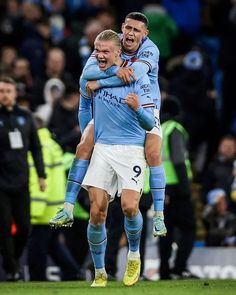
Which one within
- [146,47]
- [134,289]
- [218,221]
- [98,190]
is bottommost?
[218,221]

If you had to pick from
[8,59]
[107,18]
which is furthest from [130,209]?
[107,18]

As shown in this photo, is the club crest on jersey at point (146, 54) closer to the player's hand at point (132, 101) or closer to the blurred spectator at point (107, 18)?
the player's hand at point (132, 101)

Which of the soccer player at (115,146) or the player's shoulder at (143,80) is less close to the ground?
the player's shoulder at (143,80)

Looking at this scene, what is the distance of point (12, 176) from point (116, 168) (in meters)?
3.06

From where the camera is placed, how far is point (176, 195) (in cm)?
1653

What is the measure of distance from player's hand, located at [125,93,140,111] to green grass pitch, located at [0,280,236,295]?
1678 mm

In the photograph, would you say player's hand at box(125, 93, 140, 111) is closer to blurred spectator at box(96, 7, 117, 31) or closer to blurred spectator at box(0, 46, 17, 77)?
blurred spectator at box(0, 46, 17, 77)

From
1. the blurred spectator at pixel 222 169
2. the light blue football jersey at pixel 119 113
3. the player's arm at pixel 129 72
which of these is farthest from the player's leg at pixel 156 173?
the blurred spectator at pixel 222 169

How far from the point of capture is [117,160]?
1296 cm

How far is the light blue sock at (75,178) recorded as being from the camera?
13180 mm

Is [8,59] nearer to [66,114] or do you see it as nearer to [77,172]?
[66,114]

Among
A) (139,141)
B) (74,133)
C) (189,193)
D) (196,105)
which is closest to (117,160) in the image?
(139,141)

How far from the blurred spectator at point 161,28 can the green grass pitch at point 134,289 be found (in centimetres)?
907

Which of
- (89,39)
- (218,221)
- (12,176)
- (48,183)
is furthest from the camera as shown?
(89,39)
